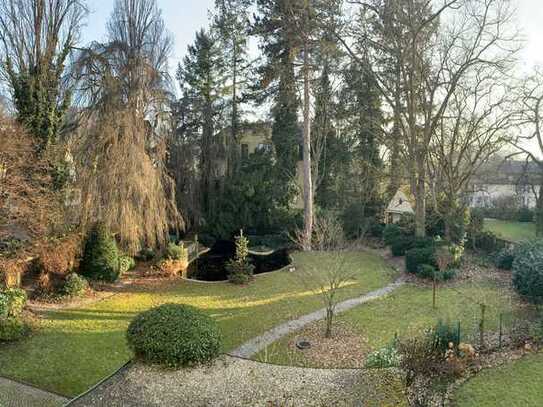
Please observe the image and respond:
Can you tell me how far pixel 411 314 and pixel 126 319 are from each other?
8.32m

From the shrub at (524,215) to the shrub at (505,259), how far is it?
19087 millimetres

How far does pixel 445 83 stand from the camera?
57.2 ft

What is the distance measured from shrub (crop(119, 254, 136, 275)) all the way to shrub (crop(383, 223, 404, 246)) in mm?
12700

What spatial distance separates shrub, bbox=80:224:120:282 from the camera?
45.9ft

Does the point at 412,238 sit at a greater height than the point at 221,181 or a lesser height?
lesser

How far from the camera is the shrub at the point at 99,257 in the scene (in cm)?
1400

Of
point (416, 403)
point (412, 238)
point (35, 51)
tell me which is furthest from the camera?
point (412, 238)

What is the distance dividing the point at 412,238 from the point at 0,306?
16359 mm

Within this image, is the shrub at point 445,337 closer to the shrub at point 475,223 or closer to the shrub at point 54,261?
the shrub at point 54,261

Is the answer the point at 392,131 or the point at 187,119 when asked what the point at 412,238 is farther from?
the point at 187,119

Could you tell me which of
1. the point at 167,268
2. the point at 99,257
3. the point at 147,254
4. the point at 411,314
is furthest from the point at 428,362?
the point at 147,254

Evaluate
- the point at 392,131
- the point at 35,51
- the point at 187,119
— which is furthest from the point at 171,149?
the point at 392,131

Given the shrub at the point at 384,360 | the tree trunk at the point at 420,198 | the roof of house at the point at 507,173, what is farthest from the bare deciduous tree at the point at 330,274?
the roof of house at the point at 507,173

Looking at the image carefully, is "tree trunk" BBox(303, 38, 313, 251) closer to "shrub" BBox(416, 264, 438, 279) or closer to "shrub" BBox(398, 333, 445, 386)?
"shrub" BBox(416, 264, 438, 279)
